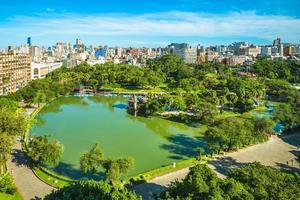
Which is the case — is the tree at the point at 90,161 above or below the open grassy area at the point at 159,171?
above

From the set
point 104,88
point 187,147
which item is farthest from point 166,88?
point 187,147

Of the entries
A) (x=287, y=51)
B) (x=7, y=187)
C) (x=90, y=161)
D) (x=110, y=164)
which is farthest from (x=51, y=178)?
(x=287, y=51)

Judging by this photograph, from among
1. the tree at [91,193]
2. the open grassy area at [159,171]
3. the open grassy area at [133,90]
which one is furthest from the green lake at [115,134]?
the open grassy area at [133,90]

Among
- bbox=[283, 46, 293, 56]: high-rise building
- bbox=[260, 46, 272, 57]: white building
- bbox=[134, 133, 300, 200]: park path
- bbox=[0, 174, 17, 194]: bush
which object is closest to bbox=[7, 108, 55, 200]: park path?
bbox=[0, 174, 17, 194]: bush

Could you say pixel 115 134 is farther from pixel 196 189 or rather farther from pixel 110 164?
pixel 196 189

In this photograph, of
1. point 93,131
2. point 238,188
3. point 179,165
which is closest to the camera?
point 238,188

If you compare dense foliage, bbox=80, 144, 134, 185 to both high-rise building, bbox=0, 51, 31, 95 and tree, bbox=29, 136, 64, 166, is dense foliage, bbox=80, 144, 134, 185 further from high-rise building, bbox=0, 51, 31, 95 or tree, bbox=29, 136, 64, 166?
high-rise building, bbox=0, 51, 31, 95

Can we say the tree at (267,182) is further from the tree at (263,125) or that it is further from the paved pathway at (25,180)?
the tree at (263,125)

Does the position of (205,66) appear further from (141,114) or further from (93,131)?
(93,131)
